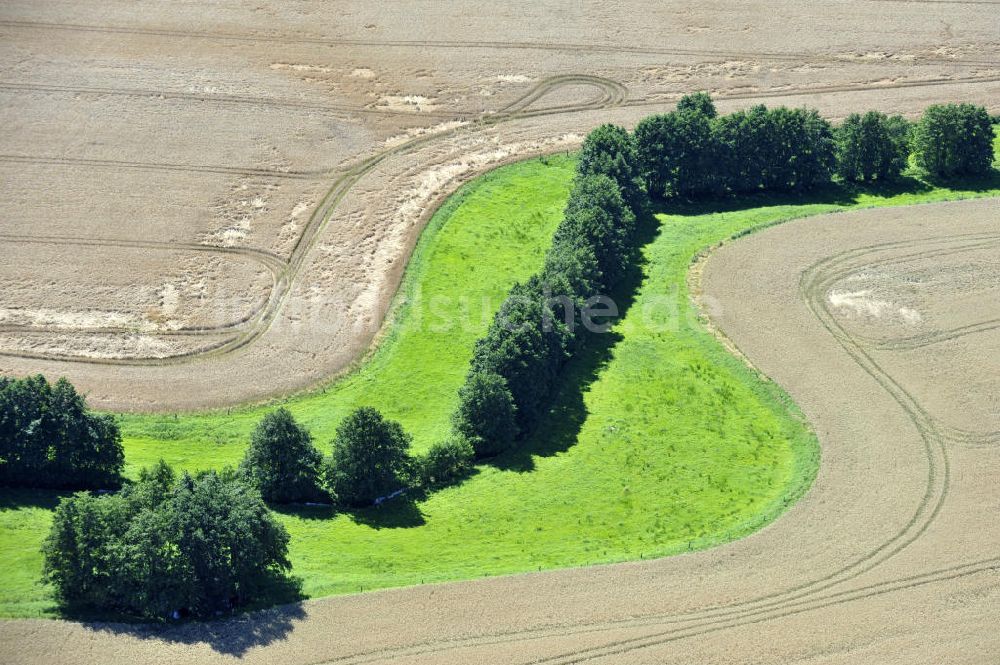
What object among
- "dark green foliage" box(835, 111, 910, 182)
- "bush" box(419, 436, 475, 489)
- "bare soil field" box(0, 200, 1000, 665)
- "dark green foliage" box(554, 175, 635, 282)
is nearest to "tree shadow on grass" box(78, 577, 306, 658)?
"bare soil field" box(0, 200, 1000, 665)

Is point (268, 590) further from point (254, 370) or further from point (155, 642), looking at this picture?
point (254, 370)

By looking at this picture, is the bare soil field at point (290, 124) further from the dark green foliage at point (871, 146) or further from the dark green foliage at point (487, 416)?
the dark green foliage at point (487, 416)

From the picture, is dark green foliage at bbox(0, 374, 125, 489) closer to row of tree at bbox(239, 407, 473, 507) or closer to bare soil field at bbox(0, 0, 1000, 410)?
row of tree at bbox(239, 407, 473, 507)

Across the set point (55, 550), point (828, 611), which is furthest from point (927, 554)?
point (55, 550)

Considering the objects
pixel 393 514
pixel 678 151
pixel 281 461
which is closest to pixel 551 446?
pixel 393 514

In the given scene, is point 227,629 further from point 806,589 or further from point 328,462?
point 806,589

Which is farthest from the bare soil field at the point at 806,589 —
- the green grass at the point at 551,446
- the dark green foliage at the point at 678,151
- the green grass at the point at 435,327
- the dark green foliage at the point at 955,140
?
the dark green foliage at the point at 955,140
